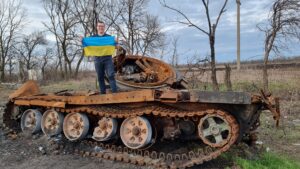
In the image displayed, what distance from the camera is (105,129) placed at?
8875 millimetres

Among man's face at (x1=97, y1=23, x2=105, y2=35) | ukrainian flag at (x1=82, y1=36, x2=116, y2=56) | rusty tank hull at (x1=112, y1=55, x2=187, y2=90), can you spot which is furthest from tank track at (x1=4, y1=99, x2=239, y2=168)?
man's face at (x1=97, y1=23, x2=105, y2=35)

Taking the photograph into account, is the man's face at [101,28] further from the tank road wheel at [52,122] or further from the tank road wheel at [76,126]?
the tank road wheel at [52,122]

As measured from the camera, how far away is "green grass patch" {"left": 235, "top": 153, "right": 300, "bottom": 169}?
24.6 ft

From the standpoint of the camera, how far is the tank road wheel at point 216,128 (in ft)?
23.5

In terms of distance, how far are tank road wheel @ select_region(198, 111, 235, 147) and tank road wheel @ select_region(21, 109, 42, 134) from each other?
185 inches

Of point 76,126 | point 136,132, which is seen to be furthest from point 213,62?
point 136,132

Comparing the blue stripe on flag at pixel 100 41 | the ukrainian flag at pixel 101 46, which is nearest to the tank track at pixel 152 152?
the ukrainian flag at pixel 101 46

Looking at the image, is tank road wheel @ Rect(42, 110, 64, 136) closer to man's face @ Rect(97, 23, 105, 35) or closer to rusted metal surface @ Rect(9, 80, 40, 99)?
rusted metal surface @ Rect(9, 80, 40, 99)

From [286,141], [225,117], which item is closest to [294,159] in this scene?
[286,141]

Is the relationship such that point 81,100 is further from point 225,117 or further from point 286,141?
point 286,141

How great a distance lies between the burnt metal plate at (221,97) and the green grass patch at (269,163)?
124cm

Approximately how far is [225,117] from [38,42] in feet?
171

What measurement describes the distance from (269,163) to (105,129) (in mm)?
3477

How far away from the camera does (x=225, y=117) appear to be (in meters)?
7.16
